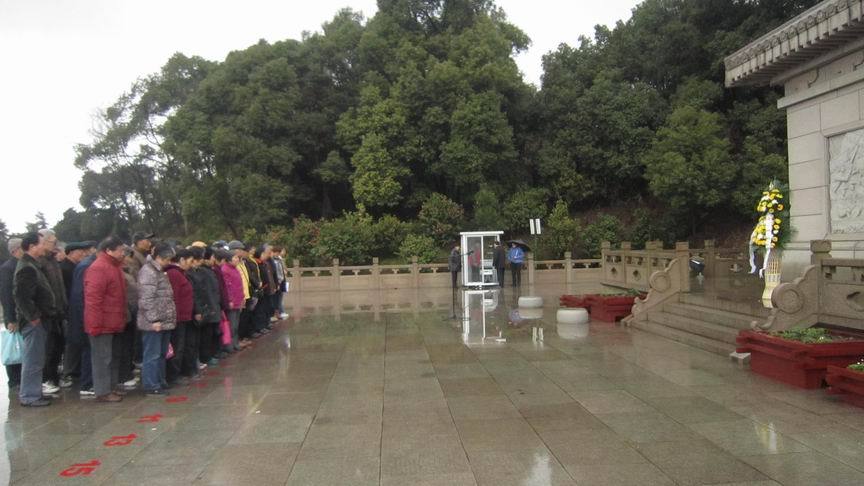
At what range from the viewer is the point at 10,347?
21.3 ft

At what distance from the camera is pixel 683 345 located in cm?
877

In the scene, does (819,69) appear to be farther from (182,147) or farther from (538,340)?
(182,147)

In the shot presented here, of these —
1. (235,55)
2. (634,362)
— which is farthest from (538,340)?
(235,55)

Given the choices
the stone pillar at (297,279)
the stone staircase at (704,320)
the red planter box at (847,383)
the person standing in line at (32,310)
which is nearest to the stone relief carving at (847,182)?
the stone staircase at (704,320)

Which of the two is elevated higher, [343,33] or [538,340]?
[343,33]

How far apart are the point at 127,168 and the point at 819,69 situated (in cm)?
4062

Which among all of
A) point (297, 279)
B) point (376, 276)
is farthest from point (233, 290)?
point (376, 276)

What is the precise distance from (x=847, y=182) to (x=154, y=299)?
10153mm

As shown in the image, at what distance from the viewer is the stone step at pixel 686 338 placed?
314 inches

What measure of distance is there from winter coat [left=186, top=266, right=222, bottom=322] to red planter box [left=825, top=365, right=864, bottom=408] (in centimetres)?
671

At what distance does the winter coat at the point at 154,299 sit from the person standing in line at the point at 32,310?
83cm

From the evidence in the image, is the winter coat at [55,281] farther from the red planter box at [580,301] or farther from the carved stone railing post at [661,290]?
the red planter box at [580,301]

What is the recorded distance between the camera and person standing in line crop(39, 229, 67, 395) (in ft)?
20.9

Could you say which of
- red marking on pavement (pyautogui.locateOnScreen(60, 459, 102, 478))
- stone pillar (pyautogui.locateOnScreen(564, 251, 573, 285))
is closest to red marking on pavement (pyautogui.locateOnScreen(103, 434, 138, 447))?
red marking on pavement (pyautogui.locateOnScreen(60, 459, 102, 478))
